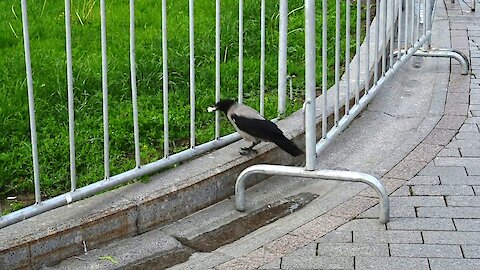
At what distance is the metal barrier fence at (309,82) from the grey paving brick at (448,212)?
275mm

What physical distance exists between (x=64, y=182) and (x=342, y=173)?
1.37 meters

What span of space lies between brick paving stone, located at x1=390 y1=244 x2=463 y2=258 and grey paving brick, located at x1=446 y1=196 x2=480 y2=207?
540 mm

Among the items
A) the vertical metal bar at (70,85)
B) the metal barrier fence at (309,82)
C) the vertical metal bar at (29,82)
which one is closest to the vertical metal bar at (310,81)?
the metal barrier fence at (309,82)

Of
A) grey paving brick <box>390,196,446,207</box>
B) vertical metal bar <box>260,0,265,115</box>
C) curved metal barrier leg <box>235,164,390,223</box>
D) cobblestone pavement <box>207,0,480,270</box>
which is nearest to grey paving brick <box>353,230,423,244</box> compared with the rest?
cobblestone pavement <box>207,0,480,270</box>

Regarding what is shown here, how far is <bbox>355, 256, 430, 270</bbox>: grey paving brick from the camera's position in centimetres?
→ 364

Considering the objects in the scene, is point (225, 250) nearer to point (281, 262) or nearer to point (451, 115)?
point (281, 262)

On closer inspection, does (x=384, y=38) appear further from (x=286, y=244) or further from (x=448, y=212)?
(x=286, y=244)

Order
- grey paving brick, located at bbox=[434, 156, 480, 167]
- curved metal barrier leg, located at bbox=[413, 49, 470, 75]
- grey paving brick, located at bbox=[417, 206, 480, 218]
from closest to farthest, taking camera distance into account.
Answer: grey paving brick, located at bbox=[417, 206, 480, 218], grey paving brick, located at bbox=[434, 156, 480, 167], curved metal barrier leg, located at bbox=[413, 49, 470, 75]

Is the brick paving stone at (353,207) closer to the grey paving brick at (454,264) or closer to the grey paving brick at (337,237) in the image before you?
the grey paving brick at (337,237)

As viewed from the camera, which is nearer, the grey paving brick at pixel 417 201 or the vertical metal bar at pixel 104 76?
the vertical metal bar at pixel 104 76

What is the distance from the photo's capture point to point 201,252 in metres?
3.91

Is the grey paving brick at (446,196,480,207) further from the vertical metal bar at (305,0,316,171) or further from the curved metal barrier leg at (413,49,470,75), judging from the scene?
the curved metal barrier leg at (413,49,470,75)

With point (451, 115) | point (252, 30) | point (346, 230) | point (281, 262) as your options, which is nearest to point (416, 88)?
point (451, 115)

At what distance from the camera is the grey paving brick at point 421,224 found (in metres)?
4.04
